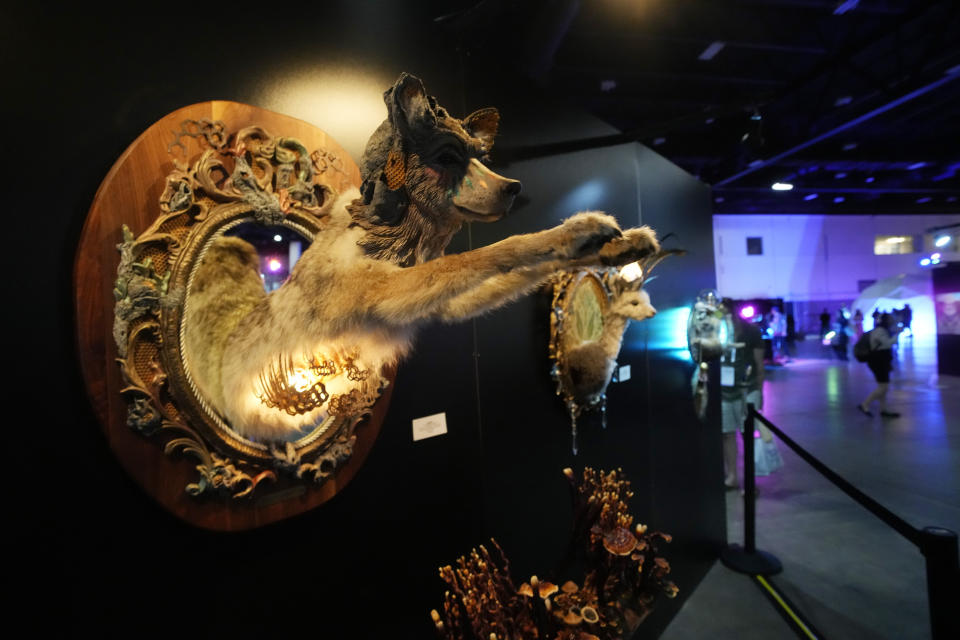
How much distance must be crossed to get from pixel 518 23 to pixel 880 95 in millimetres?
4760

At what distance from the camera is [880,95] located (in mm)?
5148

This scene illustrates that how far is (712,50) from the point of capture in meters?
5.51

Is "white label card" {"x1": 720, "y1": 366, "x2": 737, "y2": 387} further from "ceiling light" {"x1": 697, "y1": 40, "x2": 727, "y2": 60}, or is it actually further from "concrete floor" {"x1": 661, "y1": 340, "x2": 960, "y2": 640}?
"ceiling light" {"x1": 697, "y1": 40, "x2": 727, "y2": 60}

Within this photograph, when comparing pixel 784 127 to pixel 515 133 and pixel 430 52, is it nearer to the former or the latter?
pixel 515 133

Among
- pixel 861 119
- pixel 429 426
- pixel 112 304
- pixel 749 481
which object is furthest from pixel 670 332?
pixel 861 119

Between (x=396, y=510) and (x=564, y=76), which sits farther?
(x=564, y=76)

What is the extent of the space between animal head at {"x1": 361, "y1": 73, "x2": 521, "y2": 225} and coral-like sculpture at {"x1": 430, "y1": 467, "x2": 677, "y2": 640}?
1.12 metres

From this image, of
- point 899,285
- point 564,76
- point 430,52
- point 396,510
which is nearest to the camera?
point 396,510

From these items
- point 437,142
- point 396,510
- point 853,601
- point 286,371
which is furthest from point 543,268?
point 853,601

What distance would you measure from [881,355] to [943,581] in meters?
6.40

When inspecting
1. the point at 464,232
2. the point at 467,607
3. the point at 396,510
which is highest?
the point at 464,232

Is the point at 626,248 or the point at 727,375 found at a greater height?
the point at 626,248

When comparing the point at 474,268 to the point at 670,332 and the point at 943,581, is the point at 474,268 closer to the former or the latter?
the point at 943,581

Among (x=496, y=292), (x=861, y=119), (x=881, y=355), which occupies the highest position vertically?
(x=861, y=119)
